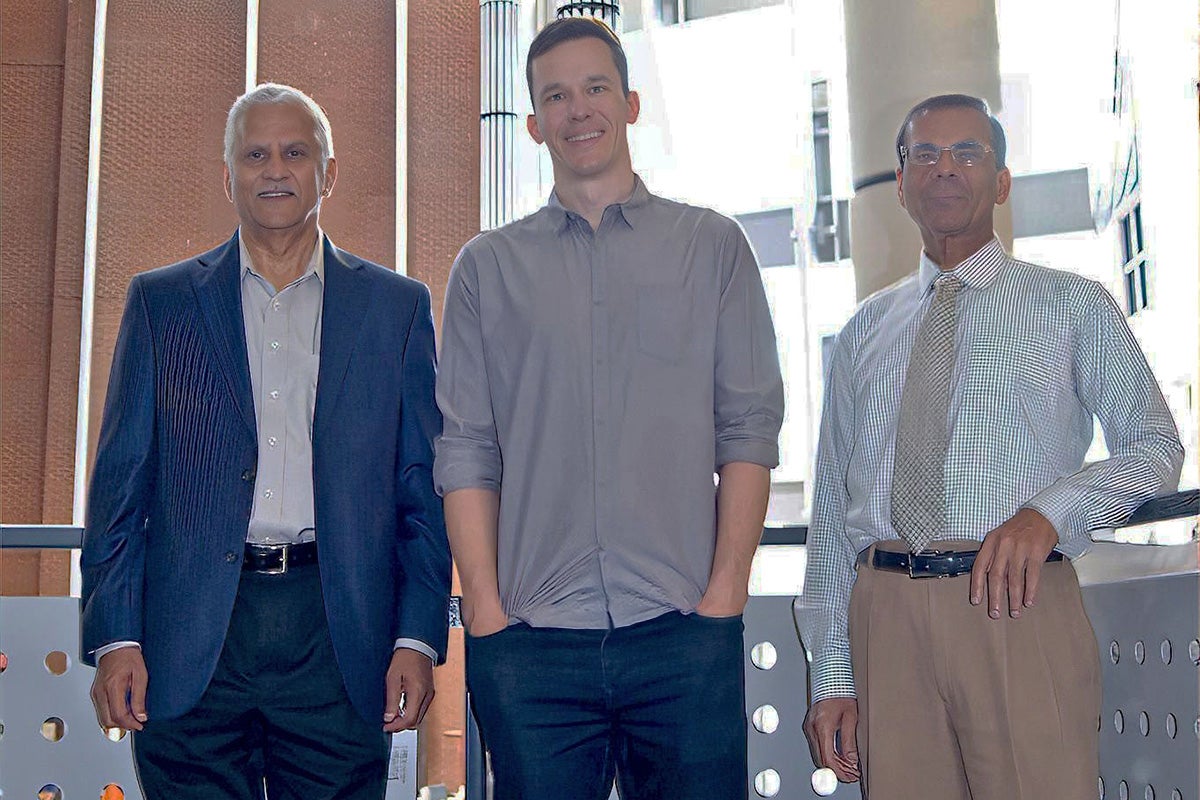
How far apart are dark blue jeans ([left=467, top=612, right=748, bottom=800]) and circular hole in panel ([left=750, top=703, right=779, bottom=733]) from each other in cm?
61

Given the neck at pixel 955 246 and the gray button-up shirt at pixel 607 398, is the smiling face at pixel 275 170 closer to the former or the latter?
the gray button-up shirt at pixel 607 398

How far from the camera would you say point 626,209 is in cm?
186

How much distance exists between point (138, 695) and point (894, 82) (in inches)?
133

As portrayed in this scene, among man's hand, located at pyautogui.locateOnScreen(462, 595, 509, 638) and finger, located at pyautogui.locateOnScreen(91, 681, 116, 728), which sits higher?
man's hand, located at pyautogui.locateOnScreen(462, 595, 509, 638)

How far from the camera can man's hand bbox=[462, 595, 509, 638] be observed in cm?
168

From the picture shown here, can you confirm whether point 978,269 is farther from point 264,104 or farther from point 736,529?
point 264,104

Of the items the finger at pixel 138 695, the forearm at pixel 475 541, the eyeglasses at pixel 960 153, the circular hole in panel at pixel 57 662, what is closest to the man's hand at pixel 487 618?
the forearm at pixel 475 541

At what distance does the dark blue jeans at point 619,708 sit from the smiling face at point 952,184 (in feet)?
2.50

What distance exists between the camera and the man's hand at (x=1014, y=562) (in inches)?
65.3

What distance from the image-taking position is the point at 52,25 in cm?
756

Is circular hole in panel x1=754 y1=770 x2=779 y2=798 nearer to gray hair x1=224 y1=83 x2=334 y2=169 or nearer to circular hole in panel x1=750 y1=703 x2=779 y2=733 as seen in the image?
circular hole in panel x1=750 y1=703 x2=779 y2=733

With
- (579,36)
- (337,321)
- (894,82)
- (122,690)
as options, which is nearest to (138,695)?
(122,690)

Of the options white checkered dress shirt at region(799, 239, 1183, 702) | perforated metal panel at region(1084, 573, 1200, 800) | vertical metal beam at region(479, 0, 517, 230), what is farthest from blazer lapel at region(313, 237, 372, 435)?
vertical metal beam at region(479, 0, 517, 230)

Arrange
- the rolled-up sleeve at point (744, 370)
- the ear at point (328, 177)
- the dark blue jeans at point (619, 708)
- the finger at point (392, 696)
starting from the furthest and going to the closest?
the ear at point (328, 177), the finger at point (392, 696), the rolled-up sleeve at point (744, 370), the dark blue jeans at point (619, 708)
